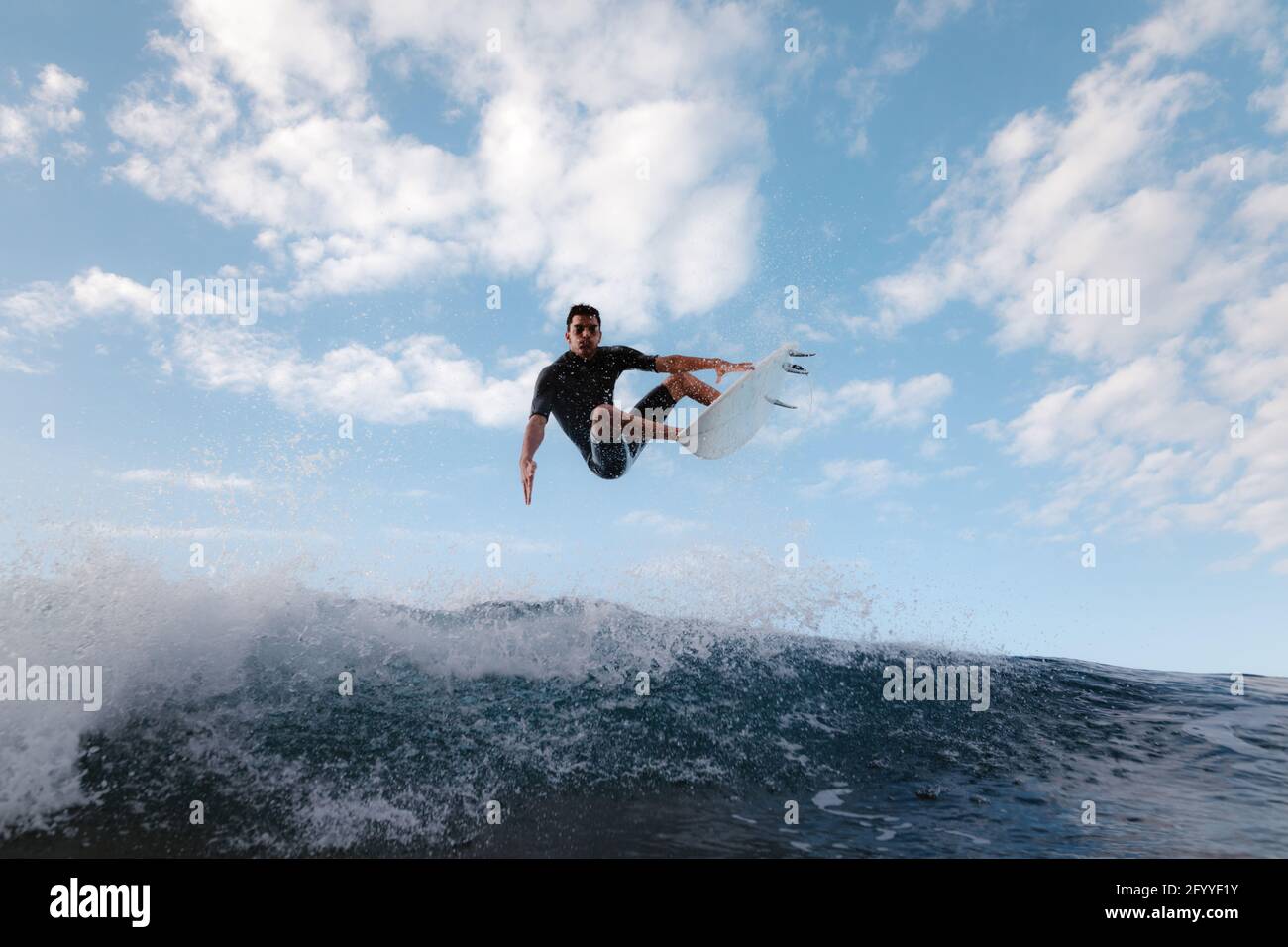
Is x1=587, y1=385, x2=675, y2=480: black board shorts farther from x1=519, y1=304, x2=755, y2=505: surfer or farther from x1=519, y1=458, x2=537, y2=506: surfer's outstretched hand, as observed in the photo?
x1=519, y1=458, x2=537, y2=506: surfer's outstretched hand

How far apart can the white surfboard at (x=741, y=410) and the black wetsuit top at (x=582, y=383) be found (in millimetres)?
894

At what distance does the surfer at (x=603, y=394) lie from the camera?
6.64m

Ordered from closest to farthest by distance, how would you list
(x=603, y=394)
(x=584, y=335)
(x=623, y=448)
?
(x=623, y=448)
(x=584, y=335)
(x=603, y=394)

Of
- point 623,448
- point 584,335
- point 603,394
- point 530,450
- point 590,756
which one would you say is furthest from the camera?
point 603,394

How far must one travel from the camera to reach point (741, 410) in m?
7.42

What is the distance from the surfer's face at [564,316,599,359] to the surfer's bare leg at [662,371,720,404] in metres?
0.98

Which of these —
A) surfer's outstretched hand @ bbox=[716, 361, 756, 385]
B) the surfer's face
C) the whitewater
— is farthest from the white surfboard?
the whitewater

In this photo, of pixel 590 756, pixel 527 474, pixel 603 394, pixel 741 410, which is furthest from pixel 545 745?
pixel 741 410

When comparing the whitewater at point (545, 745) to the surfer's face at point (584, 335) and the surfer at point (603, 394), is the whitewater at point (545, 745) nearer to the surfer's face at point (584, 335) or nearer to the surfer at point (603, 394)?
the surfer at point (603, 394)

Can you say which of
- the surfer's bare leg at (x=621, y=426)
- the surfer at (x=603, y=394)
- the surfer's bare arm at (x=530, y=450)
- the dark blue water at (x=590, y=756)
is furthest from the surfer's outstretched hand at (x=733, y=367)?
the dark blue water at (x=590, y=756)

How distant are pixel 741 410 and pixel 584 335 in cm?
201

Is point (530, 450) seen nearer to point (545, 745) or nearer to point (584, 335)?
point (584, 335)

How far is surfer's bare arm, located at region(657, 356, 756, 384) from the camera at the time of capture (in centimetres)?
704
